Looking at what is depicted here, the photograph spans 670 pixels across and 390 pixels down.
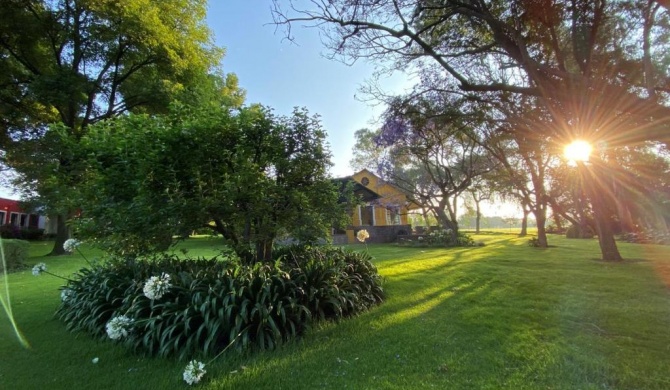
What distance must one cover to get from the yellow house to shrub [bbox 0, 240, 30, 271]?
1352 centimetres

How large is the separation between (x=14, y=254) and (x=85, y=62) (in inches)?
363

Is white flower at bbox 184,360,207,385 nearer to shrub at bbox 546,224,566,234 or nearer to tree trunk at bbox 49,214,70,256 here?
tree trunk at bbox 49,214,70,256

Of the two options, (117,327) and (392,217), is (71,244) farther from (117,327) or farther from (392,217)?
(392,217)

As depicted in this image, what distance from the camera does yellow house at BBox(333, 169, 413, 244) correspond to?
20844 mm

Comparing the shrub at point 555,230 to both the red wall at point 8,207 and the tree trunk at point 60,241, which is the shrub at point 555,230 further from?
the red wall at point 8,207

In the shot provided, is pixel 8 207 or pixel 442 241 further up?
pixel 8 207

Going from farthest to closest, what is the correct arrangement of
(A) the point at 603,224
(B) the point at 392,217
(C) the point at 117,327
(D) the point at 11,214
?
1. (D) the point at 11,214
2. (B) the point at 392,217
3. (A) the point at 603,224
4. (C) the point at 117,327

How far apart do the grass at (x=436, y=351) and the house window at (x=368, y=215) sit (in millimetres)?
17388

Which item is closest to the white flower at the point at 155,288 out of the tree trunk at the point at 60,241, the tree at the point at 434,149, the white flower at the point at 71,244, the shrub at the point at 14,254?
the white flower at the point at 71,244

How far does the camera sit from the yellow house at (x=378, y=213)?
821 inches

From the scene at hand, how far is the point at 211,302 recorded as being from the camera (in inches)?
148

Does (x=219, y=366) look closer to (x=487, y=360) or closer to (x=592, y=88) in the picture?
(x=487, y=360)

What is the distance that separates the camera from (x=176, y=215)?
4.46 meters

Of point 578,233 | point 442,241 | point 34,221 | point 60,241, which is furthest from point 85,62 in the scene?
point 578,233
